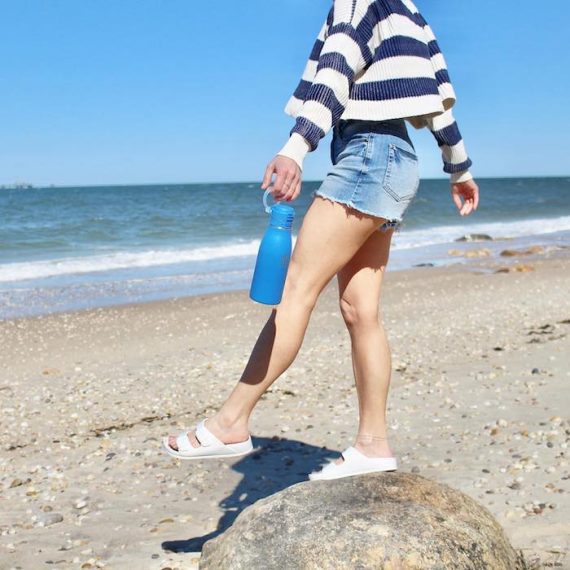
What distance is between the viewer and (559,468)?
13.5ft

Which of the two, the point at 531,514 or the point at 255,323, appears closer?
the point at 531,514

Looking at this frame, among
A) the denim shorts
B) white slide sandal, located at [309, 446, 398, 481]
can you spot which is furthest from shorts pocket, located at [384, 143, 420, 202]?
white slide sandal, located at [309, 446, 398, 481]

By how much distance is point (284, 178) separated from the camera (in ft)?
9.14

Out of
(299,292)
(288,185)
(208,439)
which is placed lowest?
(208,439)

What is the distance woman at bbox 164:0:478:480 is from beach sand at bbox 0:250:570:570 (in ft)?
2.63

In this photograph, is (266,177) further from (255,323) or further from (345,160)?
(255,323)

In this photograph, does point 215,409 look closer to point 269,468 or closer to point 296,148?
point 269,468

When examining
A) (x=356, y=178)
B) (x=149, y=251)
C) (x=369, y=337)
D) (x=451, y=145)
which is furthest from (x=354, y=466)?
(x=149, y=251)

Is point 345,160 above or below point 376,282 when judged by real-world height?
above

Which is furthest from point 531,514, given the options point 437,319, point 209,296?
point 209,296

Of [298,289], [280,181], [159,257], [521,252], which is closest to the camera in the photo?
[280,181]

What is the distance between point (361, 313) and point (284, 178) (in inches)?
31.9

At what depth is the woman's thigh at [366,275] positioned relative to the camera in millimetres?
3350

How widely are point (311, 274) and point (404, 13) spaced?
1.07 m
